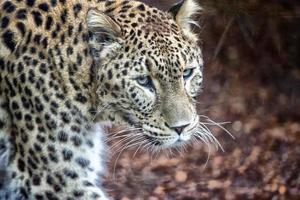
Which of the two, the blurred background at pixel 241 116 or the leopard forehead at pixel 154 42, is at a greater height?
the leopard forehead at pixel 154 42

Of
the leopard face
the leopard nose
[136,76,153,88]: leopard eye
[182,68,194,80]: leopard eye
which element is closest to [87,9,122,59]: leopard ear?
the leopard face

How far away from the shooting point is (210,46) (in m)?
14.2

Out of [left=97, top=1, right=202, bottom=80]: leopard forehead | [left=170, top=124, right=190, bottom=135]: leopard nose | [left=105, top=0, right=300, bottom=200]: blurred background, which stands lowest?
[left=105, top=0, right=300, bottom=200]: blurred background

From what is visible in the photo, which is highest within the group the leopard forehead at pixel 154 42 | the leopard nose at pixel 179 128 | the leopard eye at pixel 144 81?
the leopard forehead at pixel 154 42

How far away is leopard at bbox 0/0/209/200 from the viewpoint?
796cm

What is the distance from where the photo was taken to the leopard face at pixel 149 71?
791 centimetres

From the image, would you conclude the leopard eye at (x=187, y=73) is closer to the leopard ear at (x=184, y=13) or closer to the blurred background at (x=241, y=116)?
the leopard ear at (x=184, y=13)

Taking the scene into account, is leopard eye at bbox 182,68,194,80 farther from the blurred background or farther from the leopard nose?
the blurred background

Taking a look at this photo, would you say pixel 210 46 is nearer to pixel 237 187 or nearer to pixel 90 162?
pixel 237 187

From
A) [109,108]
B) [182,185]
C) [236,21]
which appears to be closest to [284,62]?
[236,21]

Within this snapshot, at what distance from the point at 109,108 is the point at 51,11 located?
2.83 ft

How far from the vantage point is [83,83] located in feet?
26.7

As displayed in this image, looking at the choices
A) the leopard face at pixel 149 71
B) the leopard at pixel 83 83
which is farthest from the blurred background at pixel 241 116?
the leopard face at pixel 149 71

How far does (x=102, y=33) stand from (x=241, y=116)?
595 cm
